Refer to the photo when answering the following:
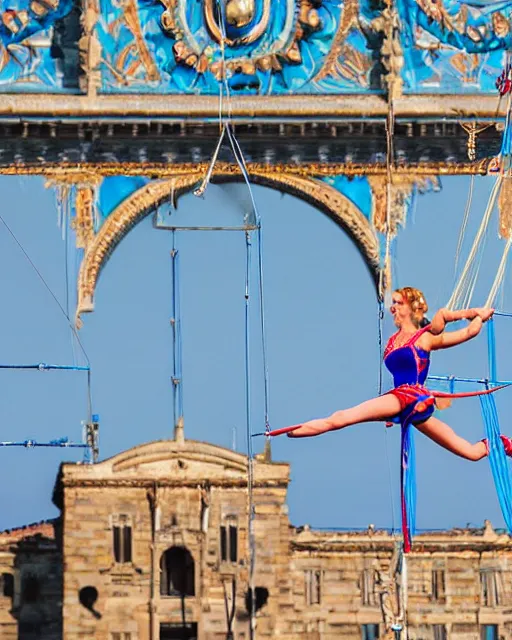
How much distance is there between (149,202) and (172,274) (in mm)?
1472

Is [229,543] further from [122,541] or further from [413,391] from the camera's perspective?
[413,391]

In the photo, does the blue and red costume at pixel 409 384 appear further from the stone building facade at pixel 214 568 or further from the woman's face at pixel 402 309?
the stone building facade at pixel 214 568

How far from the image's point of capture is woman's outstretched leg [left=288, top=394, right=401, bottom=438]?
29.2 meters

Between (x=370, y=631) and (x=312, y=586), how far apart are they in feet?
4.96

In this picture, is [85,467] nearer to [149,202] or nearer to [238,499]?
[238,499]

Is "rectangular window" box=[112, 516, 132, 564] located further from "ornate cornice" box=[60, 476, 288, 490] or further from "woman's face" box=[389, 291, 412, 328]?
"woman's face" box=[389, 291, 412, 328]

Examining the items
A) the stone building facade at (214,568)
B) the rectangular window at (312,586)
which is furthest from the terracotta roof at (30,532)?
the rectangular window at (312,586)

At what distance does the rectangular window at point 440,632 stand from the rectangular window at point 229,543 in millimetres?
3331

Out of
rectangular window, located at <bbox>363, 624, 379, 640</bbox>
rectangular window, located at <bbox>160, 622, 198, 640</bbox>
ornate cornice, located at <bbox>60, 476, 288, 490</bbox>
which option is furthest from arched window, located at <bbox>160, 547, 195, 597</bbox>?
rectangular window, located at <bbox>363, 624, 379, 640</bbox>

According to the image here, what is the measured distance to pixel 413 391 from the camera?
29.8 m

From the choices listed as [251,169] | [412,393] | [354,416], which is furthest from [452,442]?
[251,169]

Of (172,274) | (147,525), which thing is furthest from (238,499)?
(172,274)

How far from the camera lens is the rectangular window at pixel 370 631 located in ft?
172

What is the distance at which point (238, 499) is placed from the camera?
175 feet
